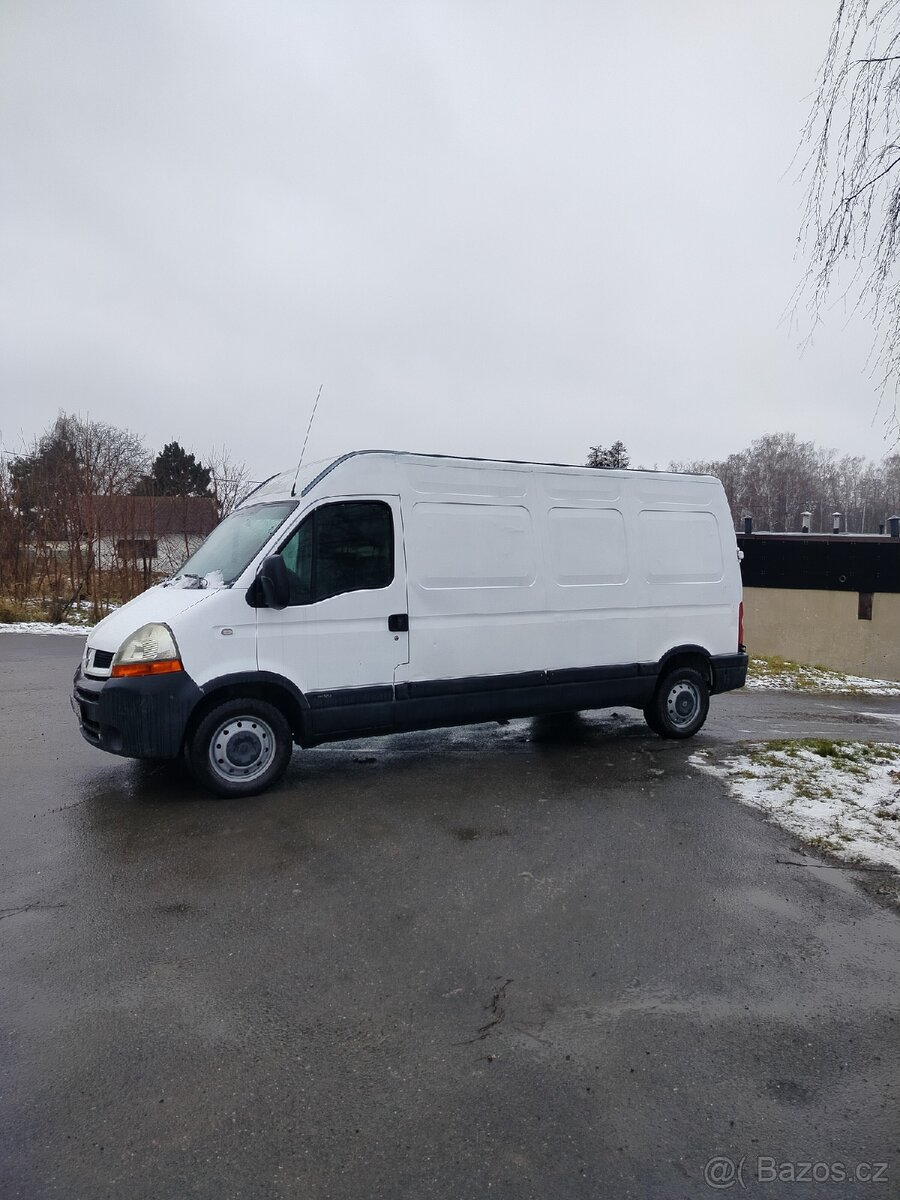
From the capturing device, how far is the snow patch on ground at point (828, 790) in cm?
514

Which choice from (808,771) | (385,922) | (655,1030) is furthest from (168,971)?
(808,771)

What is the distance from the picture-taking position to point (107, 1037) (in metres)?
2.98

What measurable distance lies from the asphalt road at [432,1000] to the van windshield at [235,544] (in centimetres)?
170

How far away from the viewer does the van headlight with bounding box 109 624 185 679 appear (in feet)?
17.9

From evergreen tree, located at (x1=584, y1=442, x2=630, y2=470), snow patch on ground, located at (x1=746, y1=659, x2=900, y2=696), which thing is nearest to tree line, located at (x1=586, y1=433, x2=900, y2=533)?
evergreen tree, located at (x1=584, y1=442, x2=630, y2=470)

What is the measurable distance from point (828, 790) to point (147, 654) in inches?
206

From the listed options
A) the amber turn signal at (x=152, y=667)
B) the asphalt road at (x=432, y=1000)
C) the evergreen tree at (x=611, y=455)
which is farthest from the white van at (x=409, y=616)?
the evergreen tree at (x=611, y=455)

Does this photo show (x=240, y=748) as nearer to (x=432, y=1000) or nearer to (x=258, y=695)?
(x=258, y=695)

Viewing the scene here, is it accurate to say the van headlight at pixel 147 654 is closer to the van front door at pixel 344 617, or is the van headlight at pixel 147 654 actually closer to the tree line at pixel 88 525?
the van front door at pixel 344 617

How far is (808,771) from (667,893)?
301cm

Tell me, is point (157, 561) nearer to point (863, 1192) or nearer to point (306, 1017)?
point (306, 1017)

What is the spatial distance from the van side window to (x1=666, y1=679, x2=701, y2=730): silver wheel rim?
3305 mm

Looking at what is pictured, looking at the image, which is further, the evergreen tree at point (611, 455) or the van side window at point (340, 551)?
the evergreen tree at point (611, 455)

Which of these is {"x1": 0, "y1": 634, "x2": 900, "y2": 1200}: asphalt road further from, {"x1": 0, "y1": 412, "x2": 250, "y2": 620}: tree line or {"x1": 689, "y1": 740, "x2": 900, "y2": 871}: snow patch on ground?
{"x1": 0, "y1": 412, "x2": 250, "y2": 620}: tree line
